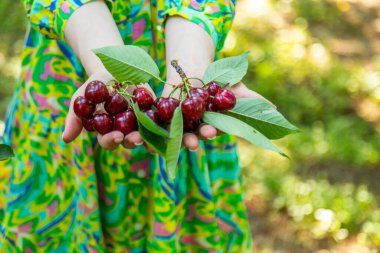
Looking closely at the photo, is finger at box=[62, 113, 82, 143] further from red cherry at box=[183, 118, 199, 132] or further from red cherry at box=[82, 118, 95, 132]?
red cherry at box=[183, 118, 199, 132]

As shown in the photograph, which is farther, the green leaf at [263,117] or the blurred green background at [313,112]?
the blurred green background at [313,112]

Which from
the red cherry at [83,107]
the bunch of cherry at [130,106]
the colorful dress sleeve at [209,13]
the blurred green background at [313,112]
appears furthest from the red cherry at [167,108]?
the blurred green background at [313,112]

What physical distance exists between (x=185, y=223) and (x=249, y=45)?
1548 mm

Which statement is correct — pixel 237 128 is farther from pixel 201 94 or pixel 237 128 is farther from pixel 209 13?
pixel 209 13

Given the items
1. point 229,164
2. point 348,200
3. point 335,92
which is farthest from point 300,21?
point 229,164

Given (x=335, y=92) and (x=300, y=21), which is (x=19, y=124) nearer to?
(x=335, y=92)

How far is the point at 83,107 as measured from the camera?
0.89 meters

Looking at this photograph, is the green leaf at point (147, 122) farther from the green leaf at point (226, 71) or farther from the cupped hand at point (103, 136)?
the green leaf at point (226, 71)

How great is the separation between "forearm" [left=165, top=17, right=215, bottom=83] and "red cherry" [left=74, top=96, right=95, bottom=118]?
17cm

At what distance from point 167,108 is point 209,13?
0.28m

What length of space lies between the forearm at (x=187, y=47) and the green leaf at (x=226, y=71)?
0.04 metres

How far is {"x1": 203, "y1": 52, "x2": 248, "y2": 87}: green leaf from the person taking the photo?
0.96 m

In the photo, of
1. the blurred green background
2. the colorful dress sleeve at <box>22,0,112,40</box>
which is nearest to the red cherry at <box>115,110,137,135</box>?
the colorful dress sleeve at <box>22,0,112,40</box>

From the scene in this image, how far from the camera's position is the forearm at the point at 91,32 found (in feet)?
3.23
